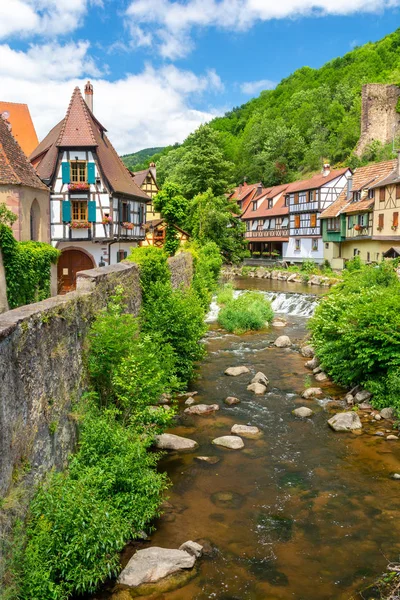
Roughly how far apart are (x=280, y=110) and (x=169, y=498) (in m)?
100.0

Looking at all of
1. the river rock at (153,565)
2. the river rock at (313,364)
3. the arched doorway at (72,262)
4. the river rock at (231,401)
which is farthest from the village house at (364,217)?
the river rock at (153,565)

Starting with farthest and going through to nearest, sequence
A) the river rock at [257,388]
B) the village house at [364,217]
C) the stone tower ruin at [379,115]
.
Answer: the stone tower ruin at [379,115] → the village house at [364,217] → the river rock at [257,388]

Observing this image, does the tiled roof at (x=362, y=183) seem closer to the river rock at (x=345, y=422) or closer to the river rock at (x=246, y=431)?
the river rock at (x=345, y=422)

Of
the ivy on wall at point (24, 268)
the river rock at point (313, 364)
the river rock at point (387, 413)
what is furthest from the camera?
the river rock at point (313, 364)

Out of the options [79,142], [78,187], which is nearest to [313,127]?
[79,142]

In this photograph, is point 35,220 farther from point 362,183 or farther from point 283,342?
point 362,183

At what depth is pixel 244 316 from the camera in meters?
24.9

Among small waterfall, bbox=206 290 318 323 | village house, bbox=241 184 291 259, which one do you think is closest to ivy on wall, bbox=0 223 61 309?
small waterfall, bbox=206 290 318 323

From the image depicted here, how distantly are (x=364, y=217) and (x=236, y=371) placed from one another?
93.1 feet

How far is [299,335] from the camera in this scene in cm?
2336

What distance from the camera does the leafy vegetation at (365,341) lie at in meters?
13.5

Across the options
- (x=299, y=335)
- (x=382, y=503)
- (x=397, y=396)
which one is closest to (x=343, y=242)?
(x=299, y=335)

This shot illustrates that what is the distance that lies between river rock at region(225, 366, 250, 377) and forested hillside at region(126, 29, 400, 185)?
165 ft

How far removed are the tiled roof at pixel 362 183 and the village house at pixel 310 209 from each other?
4.74 ft
